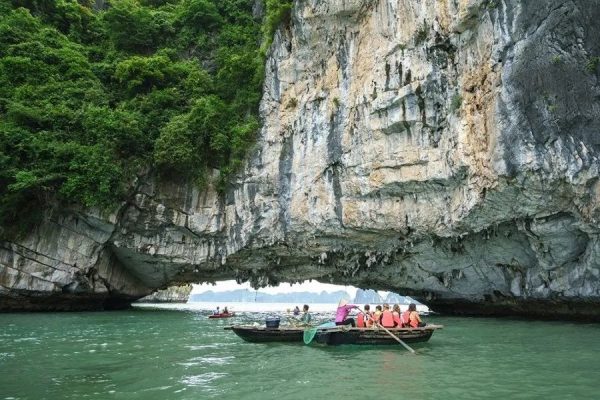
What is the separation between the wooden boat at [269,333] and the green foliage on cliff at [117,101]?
8.74 m

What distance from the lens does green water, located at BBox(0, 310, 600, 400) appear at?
672cm

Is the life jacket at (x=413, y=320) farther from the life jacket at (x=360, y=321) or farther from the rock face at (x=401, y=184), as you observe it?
the rock face at (x=401, y=184)

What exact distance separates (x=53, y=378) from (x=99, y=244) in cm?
1377

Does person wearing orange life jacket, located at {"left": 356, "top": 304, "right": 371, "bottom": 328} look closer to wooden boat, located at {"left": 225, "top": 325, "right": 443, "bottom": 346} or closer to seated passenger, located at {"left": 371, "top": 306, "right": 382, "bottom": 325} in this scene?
seated passenger, located at {"left": 371, "top": 306, "right": 382, "bottom": 325}

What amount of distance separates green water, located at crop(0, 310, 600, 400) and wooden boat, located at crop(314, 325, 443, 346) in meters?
0.22

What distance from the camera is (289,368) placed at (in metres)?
8.61

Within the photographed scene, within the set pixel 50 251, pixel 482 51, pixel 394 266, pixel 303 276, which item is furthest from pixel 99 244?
pixel 482 51

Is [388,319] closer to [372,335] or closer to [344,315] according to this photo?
[372,335]

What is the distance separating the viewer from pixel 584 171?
12.2 meters

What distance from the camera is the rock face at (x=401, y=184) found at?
12539mm

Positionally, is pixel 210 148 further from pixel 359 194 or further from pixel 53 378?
pixel 53 378

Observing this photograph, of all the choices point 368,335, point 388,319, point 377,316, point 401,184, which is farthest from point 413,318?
point 401,184

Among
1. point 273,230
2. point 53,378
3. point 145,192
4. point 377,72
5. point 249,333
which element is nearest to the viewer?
point 53,378

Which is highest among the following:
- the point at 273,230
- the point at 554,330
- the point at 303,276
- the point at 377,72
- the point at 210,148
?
the point at 377,72
